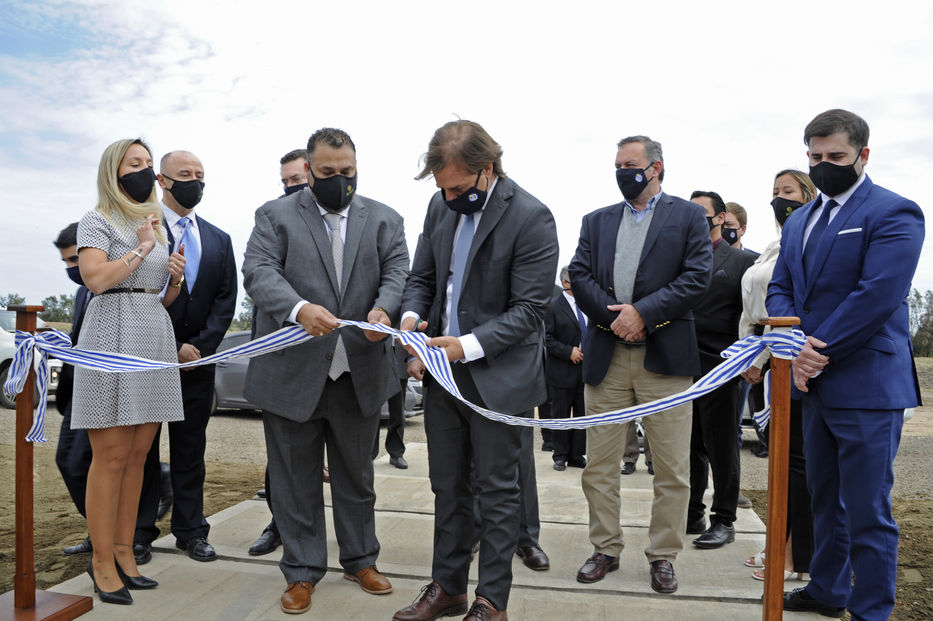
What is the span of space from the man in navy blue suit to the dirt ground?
95 centimetres

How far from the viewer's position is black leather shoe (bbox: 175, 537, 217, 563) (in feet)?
13.6

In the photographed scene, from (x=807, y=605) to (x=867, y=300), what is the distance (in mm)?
1551

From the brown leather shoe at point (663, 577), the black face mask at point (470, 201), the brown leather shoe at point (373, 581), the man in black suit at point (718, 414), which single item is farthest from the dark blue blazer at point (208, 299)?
the man in black suit at point (718, 414)

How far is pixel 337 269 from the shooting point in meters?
3.74

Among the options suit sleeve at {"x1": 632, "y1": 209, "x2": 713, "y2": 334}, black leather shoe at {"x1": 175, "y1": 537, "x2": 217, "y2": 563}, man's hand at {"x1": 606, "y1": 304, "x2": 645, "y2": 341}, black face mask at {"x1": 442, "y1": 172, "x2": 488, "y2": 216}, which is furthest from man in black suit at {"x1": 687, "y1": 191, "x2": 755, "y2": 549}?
black leather shoe at {"x1": 175, "y1": 537, "x2": 217, "y2": 563}

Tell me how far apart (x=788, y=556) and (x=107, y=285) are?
380cm

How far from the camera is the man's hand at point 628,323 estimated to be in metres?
3.86

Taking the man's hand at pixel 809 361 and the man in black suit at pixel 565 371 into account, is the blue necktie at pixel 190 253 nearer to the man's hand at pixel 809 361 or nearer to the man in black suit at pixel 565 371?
the man's hand at pixel 809 361

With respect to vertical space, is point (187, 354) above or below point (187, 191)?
below

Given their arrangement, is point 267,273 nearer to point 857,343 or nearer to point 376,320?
point 376,320

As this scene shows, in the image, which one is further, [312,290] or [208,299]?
[208,299]

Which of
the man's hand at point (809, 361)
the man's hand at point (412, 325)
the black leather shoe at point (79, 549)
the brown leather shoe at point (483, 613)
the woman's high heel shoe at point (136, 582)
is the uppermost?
the man's hand at point (412, 325)

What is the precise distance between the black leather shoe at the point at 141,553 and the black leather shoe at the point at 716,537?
3.22 meters

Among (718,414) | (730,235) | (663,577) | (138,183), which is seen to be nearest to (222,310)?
(138,183)
